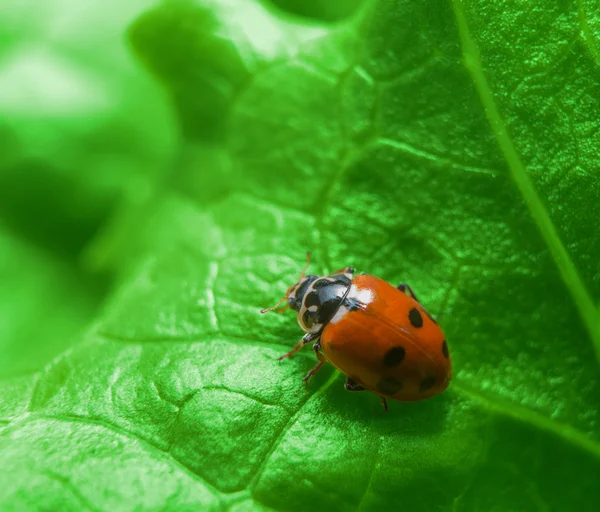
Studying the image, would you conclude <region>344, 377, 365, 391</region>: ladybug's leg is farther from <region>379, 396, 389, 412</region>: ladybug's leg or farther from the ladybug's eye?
the ladybug's eye

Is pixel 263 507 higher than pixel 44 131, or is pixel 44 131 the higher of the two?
pixel 44 131

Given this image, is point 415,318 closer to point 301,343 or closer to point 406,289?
point 406,289

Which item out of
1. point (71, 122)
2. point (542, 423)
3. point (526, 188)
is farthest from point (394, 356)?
point (71, 122)

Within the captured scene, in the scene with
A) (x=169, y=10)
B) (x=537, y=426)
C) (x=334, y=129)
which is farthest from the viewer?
(x=169, y=10)

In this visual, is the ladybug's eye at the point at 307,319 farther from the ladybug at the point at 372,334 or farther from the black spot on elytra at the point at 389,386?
the black spot on elytra at the point at 389,386

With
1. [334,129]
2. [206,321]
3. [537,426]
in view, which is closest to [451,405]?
[537,426]

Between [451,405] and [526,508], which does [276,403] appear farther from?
[526,508]
